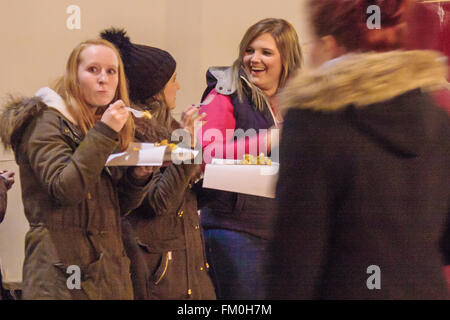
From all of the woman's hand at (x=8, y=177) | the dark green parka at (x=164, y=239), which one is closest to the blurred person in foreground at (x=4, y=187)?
the woman's hand at (x=8, y=177)

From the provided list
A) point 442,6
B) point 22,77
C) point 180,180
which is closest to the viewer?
point 180,180

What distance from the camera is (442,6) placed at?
8.47 feet

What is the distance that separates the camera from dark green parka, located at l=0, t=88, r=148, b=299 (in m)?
1.80

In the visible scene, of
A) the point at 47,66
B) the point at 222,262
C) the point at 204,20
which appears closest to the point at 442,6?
the point at 204,20

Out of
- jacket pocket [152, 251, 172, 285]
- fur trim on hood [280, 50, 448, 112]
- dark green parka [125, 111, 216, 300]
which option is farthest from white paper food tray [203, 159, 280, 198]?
fur trim on hood [280, 50, 448, 112]

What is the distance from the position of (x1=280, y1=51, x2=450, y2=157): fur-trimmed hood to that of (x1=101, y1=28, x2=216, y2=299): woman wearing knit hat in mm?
1030

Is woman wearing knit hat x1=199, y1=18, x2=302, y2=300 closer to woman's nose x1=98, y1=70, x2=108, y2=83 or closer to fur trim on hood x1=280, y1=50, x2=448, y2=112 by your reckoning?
woman's nose x1=98, y1=70, x2=108, y2=83

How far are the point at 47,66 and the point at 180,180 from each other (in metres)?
0.70

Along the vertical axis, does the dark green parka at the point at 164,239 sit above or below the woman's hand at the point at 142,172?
below

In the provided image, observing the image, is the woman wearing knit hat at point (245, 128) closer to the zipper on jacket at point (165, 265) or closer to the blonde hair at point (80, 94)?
the zipper on jacket at point (165, 265)

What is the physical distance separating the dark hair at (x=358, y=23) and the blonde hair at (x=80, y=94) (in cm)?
94

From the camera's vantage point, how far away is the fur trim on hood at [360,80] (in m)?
1.16
